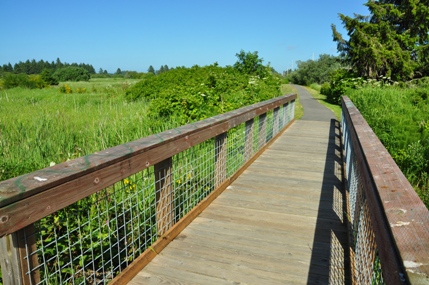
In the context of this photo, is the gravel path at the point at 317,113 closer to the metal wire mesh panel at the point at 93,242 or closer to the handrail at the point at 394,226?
the metal wire mesh panel at the point at 93,242

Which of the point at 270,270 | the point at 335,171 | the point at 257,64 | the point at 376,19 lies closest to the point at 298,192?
the point at 335,171

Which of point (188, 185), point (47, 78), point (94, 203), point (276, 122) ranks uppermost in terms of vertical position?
point (47, 78)

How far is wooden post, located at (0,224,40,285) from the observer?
1491 mm

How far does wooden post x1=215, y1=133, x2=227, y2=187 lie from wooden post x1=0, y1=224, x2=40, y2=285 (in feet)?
8.98

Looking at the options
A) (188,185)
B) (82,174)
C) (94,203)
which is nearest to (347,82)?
(188,185)

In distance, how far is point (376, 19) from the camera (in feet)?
86.6

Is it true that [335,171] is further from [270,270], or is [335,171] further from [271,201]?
[270,270]

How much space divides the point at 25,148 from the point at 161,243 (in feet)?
9.99

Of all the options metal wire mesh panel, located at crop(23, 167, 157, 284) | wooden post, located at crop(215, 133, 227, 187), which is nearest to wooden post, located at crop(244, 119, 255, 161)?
wooden post, located at crop(215, 133, 227, 187)

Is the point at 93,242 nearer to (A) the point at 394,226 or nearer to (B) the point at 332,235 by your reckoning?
(B) the point at 332,235

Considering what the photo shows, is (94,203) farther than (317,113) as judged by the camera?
No

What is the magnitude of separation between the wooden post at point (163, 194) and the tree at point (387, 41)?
2449 cm

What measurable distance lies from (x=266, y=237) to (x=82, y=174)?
6.08ft

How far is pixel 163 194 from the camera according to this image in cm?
287
